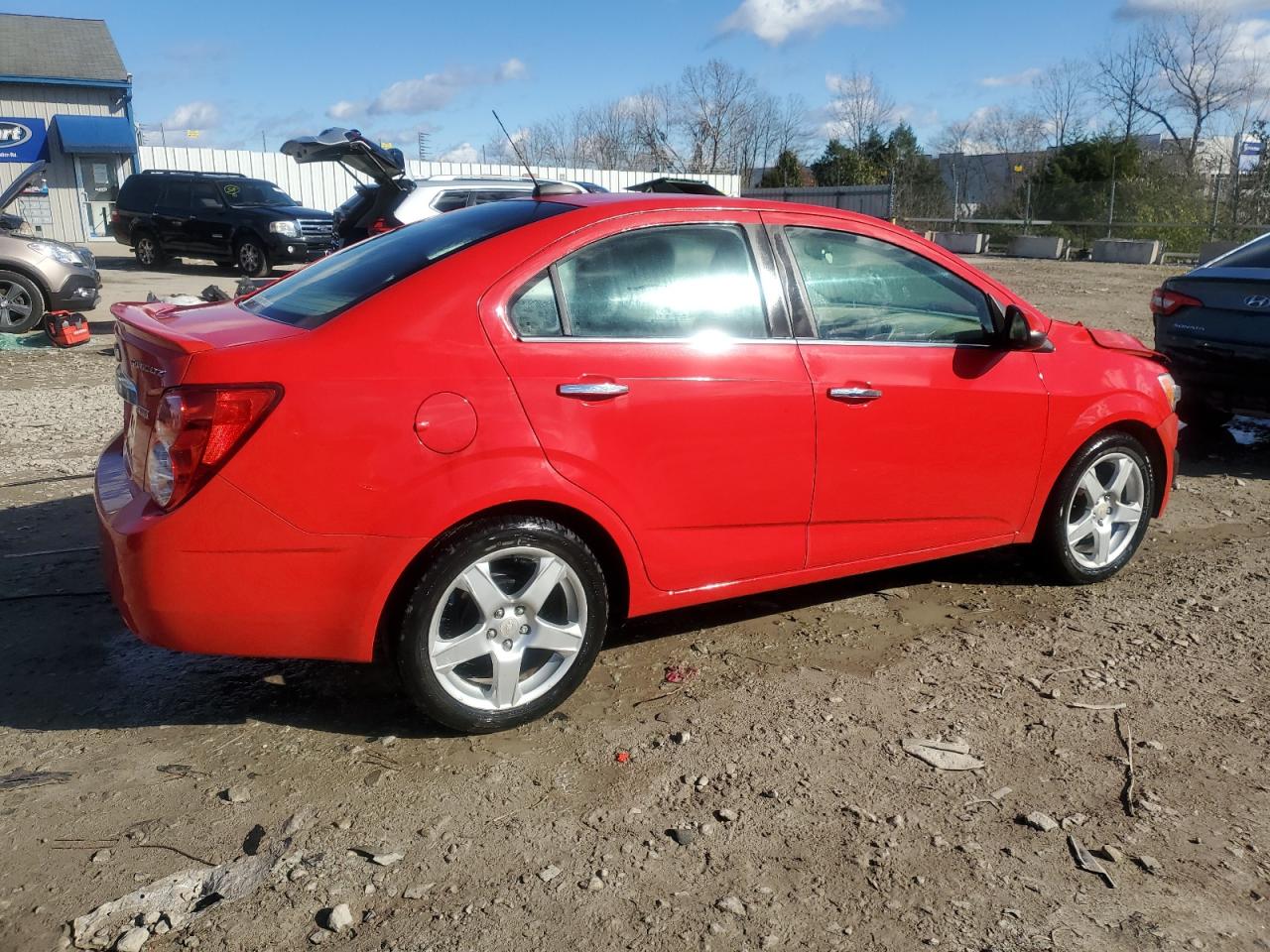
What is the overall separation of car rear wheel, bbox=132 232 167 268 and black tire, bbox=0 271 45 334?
37.2ft

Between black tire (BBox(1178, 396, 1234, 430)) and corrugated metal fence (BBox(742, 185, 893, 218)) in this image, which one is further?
corrugated metal fence (BBox(742, 185, 893, 218))

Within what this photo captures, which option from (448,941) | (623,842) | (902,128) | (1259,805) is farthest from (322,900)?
(902,128)

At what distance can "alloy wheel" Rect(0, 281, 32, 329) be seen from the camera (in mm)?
11383

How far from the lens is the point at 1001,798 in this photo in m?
3.21

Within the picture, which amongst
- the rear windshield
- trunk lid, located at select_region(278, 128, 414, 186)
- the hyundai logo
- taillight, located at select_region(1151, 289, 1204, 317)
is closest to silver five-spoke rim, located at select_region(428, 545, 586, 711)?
the rear windshield

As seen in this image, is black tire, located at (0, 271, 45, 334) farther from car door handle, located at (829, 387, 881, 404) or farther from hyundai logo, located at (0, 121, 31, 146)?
hyundai logo, located at (0, 121, 31, 146)

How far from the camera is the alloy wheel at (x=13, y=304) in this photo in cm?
1138

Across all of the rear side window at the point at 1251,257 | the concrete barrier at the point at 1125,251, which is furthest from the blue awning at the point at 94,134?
the rear side window at the point at 1251,257

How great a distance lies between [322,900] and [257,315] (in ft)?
6.29

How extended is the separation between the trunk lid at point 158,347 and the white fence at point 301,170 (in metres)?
27.4

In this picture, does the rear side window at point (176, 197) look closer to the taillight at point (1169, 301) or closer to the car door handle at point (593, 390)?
the taillight at point (1169, 301)

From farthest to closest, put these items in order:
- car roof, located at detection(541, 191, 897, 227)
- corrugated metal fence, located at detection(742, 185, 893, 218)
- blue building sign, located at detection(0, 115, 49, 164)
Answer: corrugated metal fence, located at detection(742, 185, 893, 218)
blue building sign, located at detection(0, 115, 49, 164)
car roof, located at detection(541, 191, 897, 227)

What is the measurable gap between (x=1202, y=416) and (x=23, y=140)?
3203 centimetres

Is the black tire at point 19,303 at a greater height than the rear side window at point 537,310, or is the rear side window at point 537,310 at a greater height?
the rear side window at point 537,310
